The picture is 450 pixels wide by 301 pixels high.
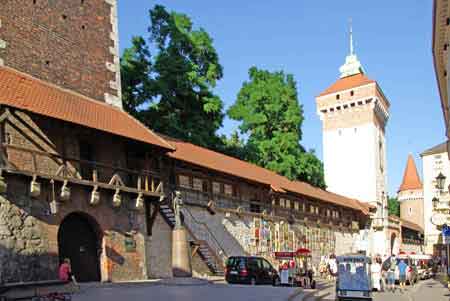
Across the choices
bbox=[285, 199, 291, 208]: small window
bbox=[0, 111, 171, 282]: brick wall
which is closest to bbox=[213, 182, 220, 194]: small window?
bbox=[0, 111, 171, 282]: brick wall

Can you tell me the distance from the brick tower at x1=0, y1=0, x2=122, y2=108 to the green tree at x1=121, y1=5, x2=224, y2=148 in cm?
1317

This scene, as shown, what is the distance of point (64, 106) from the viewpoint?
762 inches

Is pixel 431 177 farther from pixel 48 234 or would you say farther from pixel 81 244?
pixel 48 234

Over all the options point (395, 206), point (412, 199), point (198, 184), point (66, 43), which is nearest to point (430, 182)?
point (412, 199)

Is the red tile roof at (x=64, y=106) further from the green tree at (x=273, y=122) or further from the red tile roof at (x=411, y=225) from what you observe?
the red tile roof at (x=411, y=225)

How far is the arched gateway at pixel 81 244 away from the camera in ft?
65.2

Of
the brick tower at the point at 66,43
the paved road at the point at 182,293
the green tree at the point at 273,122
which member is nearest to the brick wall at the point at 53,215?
the paved road at the point at 182,293

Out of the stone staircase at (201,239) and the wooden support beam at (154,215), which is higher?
the wooden support beam at (154,215)

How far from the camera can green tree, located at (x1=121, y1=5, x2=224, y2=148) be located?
3834cm

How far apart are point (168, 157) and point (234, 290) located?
308 inches

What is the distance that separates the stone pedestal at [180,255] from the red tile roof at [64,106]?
3.34 m

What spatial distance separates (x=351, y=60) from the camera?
7562 centimetres

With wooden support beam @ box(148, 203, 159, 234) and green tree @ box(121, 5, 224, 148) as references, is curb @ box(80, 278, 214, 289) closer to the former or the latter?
wooden support beam @ box(148, 203, 159, 234)

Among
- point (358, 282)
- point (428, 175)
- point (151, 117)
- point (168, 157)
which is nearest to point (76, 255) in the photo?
point (168, 157)
